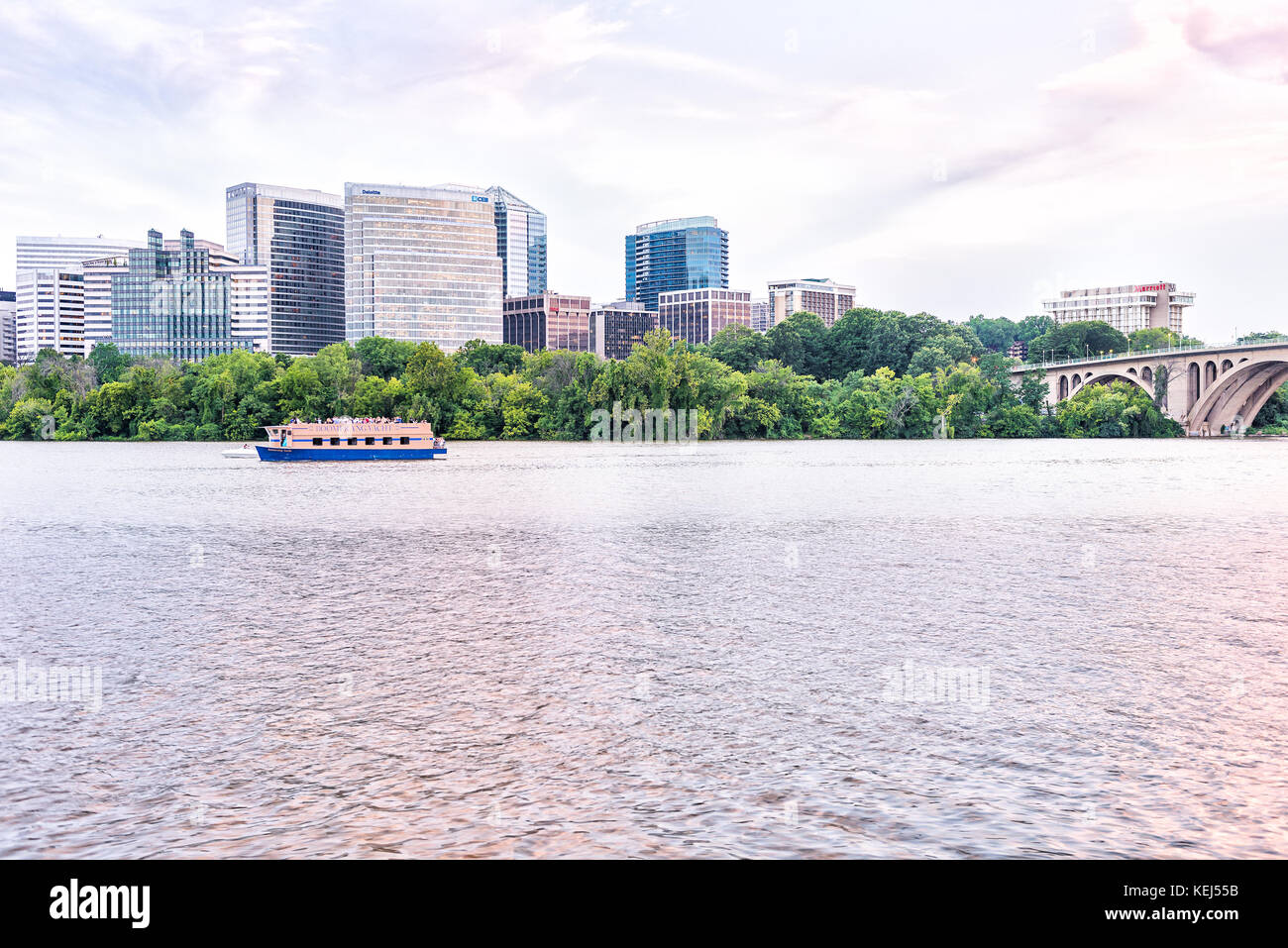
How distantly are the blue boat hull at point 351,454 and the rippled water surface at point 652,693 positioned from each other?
210 ft

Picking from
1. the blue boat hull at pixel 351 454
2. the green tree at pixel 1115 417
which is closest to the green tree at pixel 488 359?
the blue boat hull at pixel 351 454

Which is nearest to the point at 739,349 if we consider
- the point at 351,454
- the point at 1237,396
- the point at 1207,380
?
the point at 1207,380

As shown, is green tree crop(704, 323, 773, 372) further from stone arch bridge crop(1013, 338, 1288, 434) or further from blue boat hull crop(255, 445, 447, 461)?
blue boat hull crop(255, 445, 447, 461)

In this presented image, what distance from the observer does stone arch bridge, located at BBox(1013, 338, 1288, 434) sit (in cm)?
15962

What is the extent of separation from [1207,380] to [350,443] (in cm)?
12837

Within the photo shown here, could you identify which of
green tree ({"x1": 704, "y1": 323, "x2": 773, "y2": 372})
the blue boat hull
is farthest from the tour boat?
green tree ({"x1": 704, "y1": 323, "x2": 773, "y2": 372})

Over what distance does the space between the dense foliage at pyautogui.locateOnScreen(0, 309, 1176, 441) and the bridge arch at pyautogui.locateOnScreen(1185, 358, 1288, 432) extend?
18.5ft

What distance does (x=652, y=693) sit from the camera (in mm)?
15289

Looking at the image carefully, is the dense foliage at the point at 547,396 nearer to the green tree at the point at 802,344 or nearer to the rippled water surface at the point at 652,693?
the green tree at the point at 802,344

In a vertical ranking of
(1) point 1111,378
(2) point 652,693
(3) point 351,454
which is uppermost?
(1) point 1111,378

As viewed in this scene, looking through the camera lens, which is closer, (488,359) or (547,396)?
(547,396)

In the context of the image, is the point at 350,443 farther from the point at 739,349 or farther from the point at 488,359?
the point at 739,349

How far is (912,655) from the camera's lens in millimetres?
17516
